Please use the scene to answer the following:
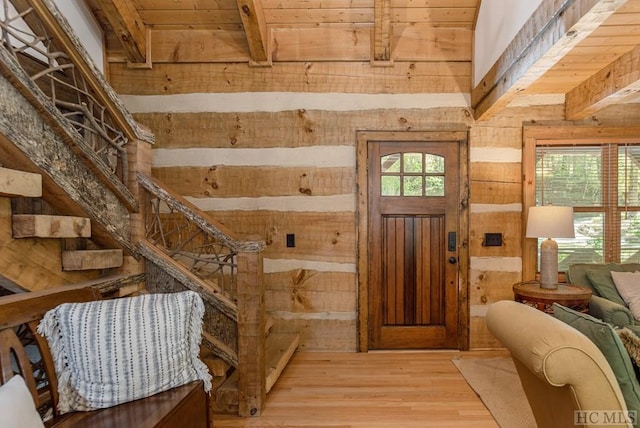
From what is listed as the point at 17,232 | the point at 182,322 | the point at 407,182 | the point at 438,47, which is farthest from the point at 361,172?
the point at 17,232

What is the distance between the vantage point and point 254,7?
2.90 m

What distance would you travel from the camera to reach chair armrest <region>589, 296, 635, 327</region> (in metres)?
2.29

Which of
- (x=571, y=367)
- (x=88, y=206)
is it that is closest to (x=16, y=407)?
(x=88, y=206)

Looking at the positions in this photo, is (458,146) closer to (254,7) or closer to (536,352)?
(254,7)

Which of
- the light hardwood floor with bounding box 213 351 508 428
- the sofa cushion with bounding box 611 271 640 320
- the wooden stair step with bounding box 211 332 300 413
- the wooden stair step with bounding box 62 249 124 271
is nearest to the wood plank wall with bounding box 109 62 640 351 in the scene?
the wooden stair step with bounding box 211 332 300 413

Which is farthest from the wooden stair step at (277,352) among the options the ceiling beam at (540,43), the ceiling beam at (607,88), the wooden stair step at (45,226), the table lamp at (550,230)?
the ceiling beam at (607,88)

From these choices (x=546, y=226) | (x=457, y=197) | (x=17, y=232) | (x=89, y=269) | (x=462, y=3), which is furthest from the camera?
(x=457, y=197)

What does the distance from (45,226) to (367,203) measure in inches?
94.9

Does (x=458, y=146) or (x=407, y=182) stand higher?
(x=458, y=146)

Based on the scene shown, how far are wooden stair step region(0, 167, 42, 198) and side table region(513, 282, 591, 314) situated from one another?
3159 millimetres

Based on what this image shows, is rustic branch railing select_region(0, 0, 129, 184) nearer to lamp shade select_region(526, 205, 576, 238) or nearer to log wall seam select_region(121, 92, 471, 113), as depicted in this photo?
log wall seam select_region(121, 92, 471, 113)

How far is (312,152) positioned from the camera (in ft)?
11.1

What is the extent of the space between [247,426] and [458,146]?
9.33ft

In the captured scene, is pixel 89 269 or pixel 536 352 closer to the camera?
pixel 536 352
